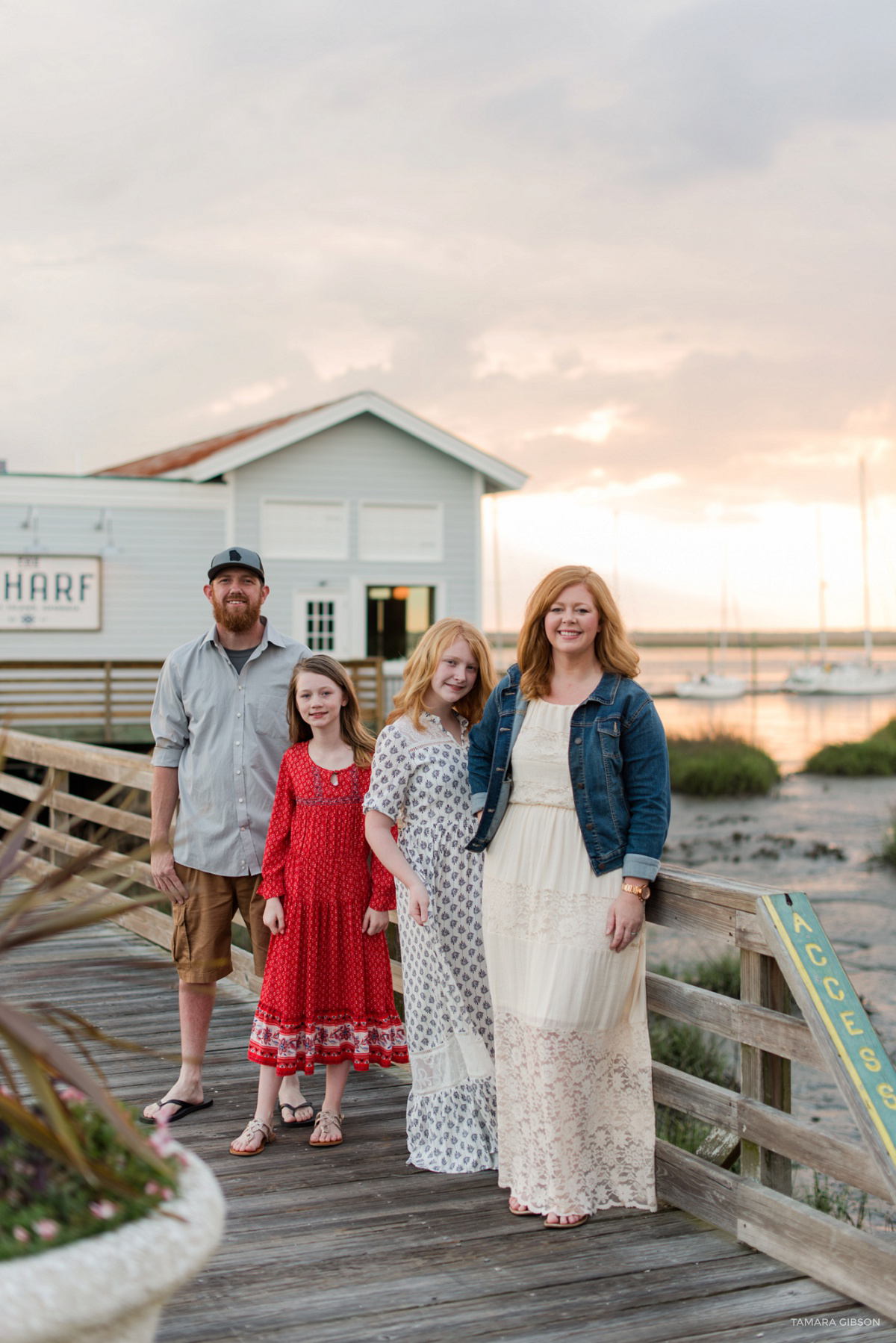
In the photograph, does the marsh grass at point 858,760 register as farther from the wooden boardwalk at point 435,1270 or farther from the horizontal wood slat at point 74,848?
the wooden boardwalk at point 435,1270

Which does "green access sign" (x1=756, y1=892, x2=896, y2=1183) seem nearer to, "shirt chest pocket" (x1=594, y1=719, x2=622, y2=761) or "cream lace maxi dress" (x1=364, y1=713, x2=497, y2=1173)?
"shirt chest pocket" (x1=594, y1=719, x2=622, y2=761)

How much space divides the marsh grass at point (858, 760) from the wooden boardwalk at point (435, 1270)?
105 feet

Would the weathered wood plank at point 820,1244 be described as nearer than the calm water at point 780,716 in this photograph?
Yes

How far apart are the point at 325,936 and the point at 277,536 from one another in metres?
17.0

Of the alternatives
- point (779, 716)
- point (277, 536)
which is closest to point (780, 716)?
point (779, 716)

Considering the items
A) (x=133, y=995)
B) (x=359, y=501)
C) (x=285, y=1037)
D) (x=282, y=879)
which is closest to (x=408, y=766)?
(x=282, y=879)

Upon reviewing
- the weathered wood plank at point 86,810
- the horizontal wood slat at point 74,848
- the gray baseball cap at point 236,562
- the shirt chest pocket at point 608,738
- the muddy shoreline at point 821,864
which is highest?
the gray baseball cap at point 236,562

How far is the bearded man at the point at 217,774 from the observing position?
3.96 meters

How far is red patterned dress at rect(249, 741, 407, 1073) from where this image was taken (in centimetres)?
369

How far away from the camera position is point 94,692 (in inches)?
723

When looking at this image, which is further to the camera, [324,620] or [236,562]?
[324,620]

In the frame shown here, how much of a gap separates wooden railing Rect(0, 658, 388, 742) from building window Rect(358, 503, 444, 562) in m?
2.32

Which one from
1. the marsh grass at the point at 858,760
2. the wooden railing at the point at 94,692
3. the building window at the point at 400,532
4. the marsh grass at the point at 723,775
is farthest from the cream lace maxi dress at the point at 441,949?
the marsh grass at the point at 858,760

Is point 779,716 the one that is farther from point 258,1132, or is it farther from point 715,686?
point 258,1132
